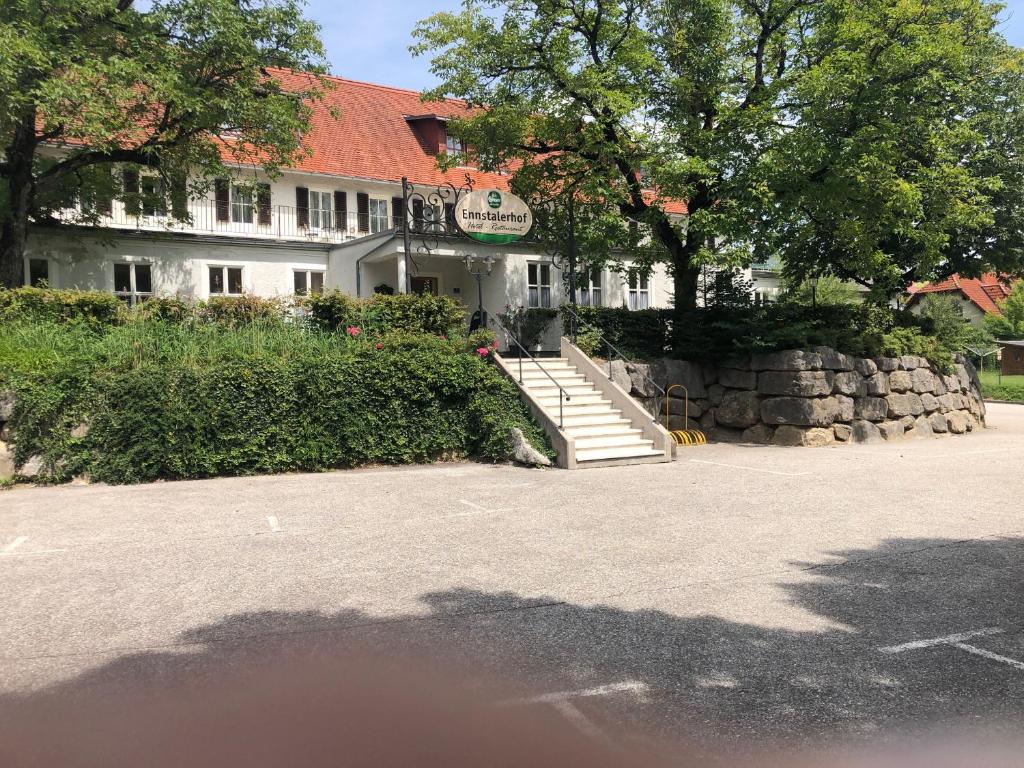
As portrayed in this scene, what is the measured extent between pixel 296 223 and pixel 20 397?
16.2 meters

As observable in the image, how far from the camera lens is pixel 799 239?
1814 cm

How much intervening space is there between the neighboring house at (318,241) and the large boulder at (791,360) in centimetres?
374

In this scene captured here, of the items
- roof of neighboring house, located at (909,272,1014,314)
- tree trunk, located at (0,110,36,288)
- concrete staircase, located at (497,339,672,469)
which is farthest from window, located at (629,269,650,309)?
roof of neighboring house, located at (909,272,1014,314)

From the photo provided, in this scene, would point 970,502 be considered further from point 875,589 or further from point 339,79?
point 339,79

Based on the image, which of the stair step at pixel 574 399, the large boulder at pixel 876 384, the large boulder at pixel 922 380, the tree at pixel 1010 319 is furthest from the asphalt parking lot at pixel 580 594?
the tree at pixel 1010 319

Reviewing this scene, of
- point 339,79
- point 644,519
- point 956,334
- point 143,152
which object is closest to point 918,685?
point 644,519

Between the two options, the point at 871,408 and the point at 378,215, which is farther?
the point at 378,215

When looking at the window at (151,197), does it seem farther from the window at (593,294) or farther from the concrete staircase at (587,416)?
the window at (593,294)

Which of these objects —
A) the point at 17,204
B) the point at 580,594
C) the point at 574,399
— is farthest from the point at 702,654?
the point at 17,204

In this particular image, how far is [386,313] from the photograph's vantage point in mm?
14773

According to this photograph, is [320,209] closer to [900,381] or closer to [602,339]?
[602,339]

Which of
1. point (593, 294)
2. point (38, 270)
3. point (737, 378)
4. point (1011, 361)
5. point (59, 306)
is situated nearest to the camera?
point (59, 306)

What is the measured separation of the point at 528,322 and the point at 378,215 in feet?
37.3

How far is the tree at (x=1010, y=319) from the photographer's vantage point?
4569cm
